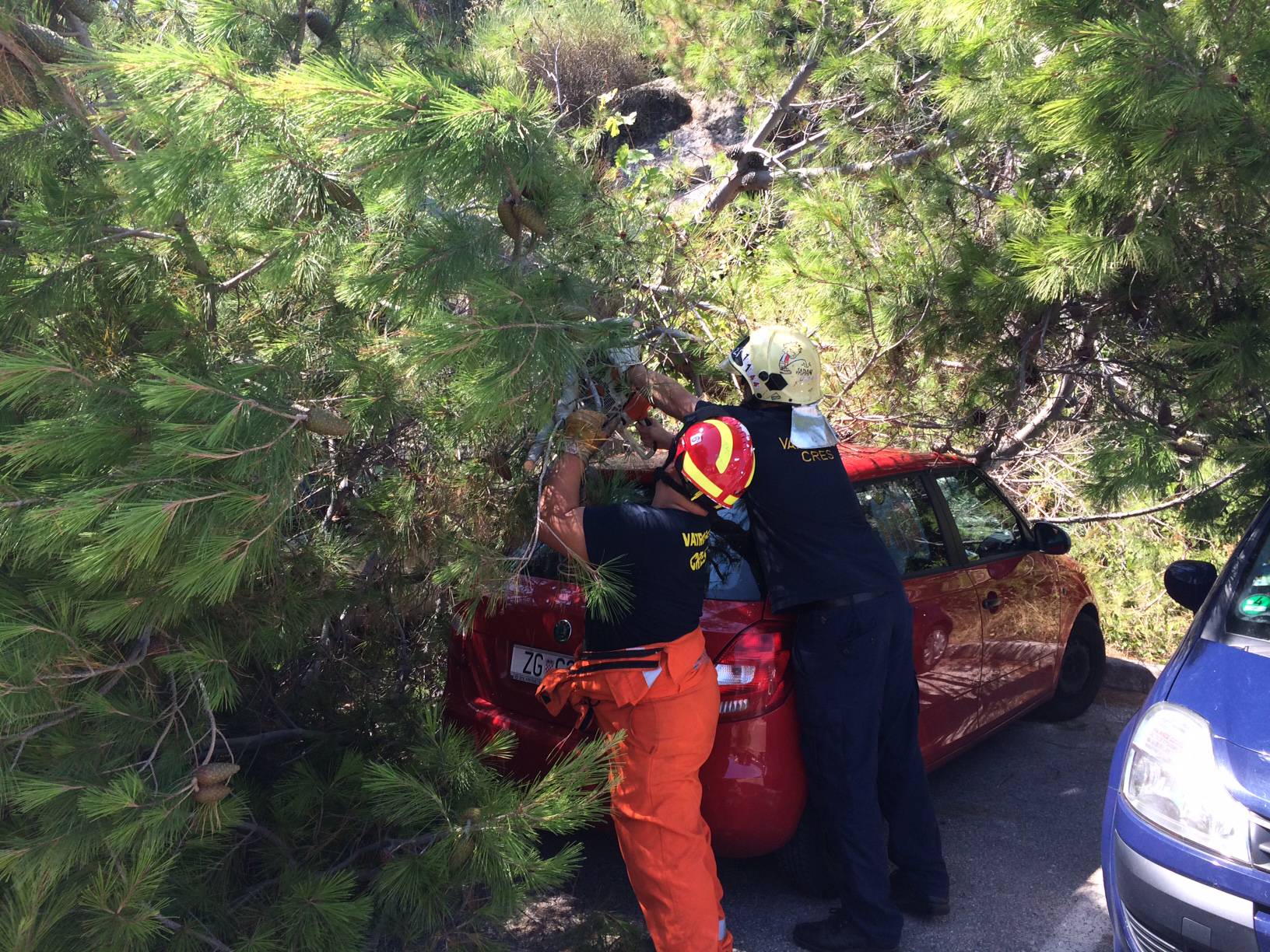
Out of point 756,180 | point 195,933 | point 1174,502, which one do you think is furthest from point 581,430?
point 756,180

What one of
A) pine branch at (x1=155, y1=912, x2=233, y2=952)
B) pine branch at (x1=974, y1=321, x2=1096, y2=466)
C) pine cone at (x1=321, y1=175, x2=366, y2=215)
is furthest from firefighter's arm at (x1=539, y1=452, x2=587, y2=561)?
pine branch at (x1=974, y1=321, x2=1096, y2=466)

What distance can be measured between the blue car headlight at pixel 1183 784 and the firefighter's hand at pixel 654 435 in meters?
1.79

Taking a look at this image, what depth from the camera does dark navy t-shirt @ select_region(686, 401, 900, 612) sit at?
3.36 metres

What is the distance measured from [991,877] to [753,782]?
135 cm

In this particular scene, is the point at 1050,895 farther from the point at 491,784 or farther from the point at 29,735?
the point at 29,735

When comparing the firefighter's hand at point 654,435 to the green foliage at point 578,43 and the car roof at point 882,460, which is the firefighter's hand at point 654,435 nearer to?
the car roof at point 882,460

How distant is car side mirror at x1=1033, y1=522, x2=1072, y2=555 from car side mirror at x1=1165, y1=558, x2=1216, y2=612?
3.05 feet

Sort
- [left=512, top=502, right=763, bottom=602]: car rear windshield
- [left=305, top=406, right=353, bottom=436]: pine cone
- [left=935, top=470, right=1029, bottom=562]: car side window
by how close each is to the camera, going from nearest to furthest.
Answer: [left=305, top=406, right=353, bottom=436]: pine cone
[left=512, top=502, right=763, bottom=602]: car rear windshield
[left=935, top=470, right=1029, bottom=562]: car side window

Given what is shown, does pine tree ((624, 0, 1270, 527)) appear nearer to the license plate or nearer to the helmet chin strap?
the helmet chin strap

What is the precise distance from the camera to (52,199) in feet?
8.87

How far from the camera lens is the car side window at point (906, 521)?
4133 mm

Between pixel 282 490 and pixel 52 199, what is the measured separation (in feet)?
3.79

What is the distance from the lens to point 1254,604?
133 inches

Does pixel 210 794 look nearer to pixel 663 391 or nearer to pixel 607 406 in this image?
pixel 607 406
